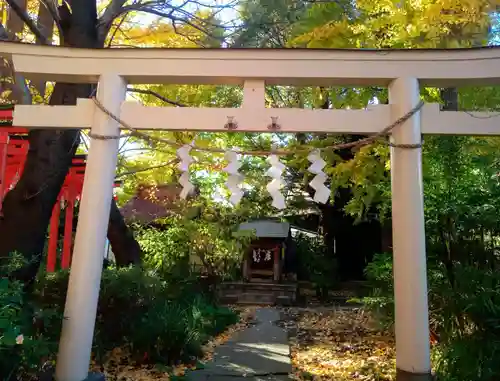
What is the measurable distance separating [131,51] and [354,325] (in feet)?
21.7

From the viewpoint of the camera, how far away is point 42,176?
4828 millimetres

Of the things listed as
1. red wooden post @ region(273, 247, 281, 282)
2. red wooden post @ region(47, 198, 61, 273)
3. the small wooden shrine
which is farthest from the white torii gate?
red wooden post @ region(273, 247, 281, 282)

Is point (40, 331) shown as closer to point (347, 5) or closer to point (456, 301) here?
point (456, 301)

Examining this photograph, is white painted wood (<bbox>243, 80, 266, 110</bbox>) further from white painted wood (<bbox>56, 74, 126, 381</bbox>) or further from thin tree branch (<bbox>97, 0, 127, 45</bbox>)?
thin tree branch (<bbox>97, 0, 127, 45</bbox>)

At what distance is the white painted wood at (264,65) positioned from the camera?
3.67 meters

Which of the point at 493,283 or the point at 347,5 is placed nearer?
the point at 493,283

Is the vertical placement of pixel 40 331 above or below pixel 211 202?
below

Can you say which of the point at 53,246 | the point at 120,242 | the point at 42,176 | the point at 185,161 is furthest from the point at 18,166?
the point at 185,161

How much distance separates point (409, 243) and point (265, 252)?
10.3 metres

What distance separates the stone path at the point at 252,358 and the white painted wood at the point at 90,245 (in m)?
1.72

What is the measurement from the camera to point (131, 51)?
3.80m

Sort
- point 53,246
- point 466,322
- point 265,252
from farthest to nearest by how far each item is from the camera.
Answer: point 265,252
point 53,246
point 466,322

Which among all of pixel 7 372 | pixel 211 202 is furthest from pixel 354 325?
pixel 7 372

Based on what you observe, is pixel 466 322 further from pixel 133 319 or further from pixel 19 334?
pixel 19 334
